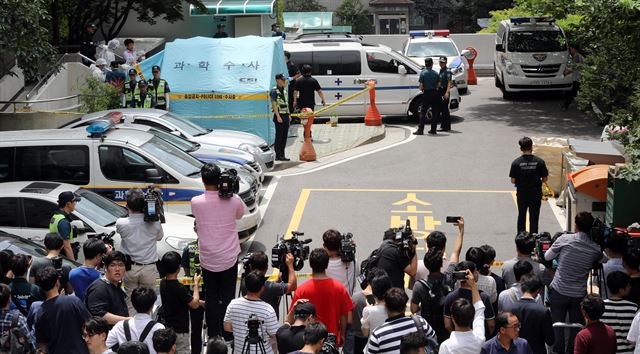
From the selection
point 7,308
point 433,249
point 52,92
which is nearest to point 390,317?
point 433,249

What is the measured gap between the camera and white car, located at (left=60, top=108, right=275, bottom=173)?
709 inches

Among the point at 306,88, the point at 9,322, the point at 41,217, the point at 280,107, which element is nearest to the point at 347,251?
the point at 9,322

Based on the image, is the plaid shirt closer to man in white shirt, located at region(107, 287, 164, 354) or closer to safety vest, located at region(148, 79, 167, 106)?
man in white shirt, located at region(107, 287, 164, 354)

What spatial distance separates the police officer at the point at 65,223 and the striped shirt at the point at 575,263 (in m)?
5.19

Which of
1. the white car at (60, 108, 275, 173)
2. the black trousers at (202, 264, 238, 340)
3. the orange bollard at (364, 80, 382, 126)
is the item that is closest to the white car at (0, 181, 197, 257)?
the black trousers at (202, 264, 238, 340)

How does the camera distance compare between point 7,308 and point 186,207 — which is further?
point 186,207

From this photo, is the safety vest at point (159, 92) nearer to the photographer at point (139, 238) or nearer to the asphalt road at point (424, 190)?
the asphalt road at point (424, 190)

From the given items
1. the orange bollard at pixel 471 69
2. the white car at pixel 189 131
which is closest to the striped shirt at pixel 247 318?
the white car at pixel 189 131

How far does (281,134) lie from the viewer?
20094 millimetres

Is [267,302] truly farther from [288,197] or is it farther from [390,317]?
[288,197]

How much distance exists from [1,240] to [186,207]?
3.84m

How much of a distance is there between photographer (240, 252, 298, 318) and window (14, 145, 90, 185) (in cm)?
588

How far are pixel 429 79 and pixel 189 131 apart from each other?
621cm

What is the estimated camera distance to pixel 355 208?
55.7 feet
